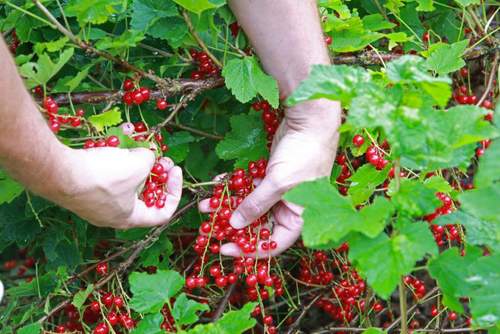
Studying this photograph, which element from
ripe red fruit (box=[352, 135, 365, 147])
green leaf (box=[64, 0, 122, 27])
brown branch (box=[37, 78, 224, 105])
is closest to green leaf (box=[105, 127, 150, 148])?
brown branch (box=[37, 78, 224, 105])

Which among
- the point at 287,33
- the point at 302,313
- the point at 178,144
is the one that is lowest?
the point at 302,313

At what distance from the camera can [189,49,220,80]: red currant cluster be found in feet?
5.62

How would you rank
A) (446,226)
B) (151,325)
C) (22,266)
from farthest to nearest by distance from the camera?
(22,266), (446,226), (151,325)

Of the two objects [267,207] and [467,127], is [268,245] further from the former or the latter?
[467,127]

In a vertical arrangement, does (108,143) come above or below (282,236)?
above

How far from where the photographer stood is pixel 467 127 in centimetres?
104

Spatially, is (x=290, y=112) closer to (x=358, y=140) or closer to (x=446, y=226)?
(x=358, y=140)

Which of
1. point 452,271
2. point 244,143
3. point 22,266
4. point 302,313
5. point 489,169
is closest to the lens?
point 489,169

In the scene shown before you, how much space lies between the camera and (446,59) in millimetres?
1633

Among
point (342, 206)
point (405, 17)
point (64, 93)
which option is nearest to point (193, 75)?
point (64, 93)

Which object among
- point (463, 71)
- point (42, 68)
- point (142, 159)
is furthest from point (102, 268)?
point (463, 71)

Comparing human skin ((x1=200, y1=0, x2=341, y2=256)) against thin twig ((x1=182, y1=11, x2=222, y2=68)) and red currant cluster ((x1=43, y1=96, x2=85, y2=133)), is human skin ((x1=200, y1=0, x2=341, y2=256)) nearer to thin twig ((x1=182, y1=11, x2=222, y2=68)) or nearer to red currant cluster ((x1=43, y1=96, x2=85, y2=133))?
thin twig ((x1=182, y1=11, x2=222, y2=68))

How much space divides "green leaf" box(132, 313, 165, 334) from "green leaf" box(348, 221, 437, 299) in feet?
1.35

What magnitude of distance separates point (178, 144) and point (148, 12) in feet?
1.24
